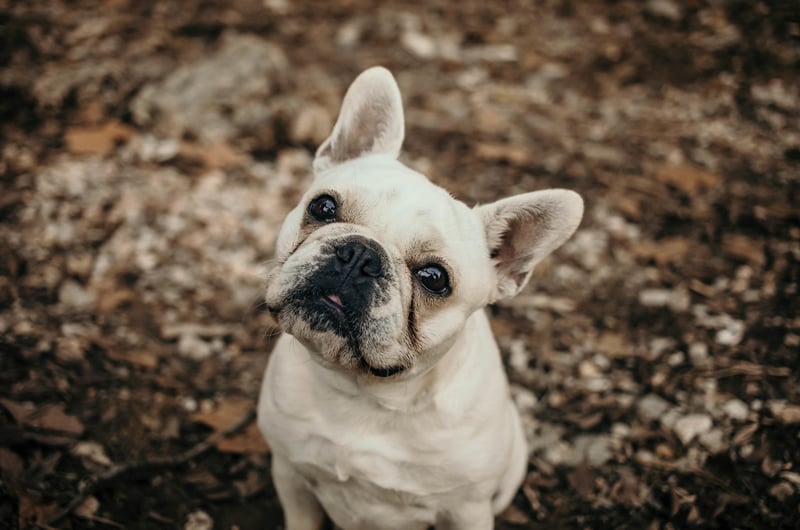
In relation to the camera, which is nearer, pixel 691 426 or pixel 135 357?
pixel 691 426

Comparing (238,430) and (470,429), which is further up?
(470,429)

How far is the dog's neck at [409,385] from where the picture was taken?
9.46 ft

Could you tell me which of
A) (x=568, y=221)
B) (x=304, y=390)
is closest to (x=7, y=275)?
(x=304, y=390)

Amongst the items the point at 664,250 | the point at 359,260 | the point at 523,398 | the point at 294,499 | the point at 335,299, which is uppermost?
the point at 359,260

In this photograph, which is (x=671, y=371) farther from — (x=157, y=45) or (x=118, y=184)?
(x=157, y=45)

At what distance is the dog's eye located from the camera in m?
2.77

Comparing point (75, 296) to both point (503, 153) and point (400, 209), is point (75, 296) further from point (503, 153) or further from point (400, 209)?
point (503, 153)

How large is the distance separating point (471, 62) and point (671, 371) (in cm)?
392

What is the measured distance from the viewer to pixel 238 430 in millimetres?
4055

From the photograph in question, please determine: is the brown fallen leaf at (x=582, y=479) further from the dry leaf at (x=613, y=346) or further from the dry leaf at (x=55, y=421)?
the dry leaf at (x=55, y=421)

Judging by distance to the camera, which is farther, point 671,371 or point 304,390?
point 671,371

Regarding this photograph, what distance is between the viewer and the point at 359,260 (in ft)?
8.37

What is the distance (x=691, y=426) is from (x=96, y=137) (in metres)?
4.81

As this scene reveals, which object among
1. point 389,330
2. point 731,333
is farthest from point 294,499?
point 731,333
